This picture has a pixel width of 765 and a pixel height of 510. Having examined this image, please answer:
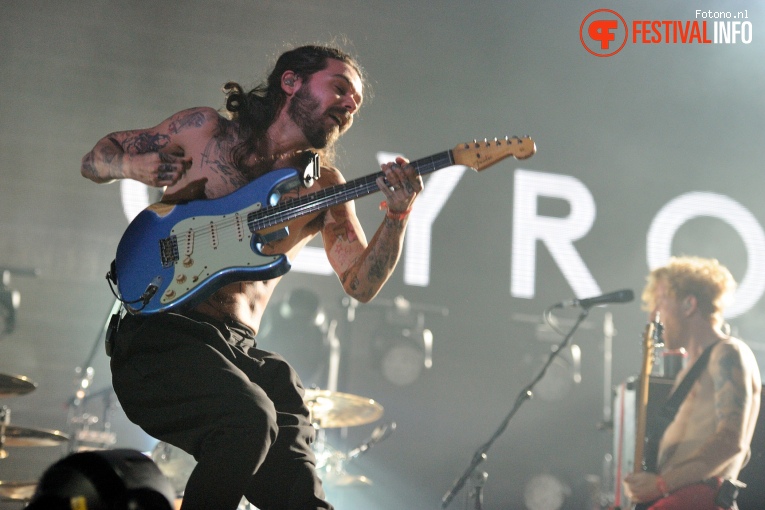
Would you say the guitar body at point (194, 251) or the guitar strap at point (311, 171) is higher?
the guitar strap at point (311, 171)

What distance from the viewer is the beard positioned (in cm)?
334

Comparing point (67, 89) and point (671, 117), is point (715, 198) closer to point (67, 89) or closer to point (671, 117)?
point (671, 117)

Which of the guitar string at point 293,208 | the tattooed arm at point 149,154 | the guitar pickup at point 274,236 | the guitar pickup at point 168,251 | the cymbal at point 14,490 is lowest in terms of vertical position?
the cymbal at point 14,490

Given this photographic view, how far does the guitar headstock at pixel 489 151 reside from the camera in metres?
3.25

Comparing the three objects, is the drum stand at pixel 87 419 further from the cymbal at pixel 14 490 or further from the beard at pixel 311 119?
the beard at pixel 311 119

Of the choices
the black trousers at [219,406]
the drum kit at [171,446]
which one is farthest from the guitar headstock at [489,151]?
the drum kit at [171,446]

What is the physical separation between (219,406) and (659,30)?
800 cm

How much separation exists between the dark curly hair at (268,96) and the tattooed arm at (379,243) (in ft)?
1.60

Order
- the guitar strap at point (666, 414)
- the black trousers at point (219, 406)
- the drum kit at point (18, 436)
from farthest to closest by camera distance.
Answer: the guitar strap at point (666, 414) → the drum kit at point (18, 436) → the black trousers at point (219, 406)

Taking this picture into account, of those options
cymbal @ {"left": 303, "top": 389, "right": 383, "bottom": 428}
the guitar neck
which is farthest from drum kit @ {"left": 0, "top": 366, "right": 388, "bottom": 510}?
the guitar neck

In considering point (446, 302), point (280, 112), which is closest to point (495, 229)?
point (446, 302)

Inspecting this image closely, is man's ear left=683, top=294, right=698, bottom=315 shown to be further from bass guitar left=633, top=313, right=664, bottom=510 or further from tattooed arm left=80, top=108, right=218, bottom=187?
Result: tattooed arm left=80, top=108, right=218, bottom=187

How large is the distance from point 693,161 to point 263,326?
5.44 metres

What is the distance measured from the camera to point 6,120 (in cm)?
754
